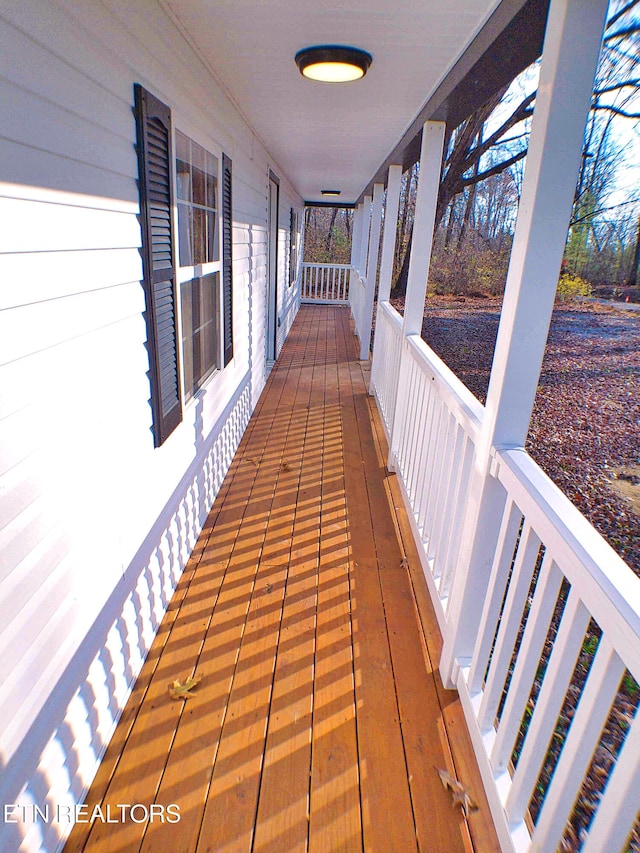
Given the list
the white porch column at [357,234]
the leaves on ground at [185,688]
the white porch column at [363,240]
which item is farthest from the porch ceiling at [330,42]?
the white porch column at [357,234]

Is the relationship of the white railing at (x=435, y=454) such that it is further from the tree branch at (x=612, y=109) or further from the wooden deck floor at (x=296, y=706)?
the tree branch at (x=612, y=109)

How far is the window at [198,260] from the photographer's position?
91.2 inches

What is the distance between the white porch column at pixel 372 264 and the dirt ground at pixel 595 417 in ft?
8.38

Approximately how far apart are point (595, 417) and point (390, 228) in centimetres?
278

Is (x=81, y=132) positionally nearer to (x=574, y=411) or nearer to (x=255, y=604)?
(x=255, y=604)

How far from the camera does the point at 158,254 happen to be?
192 centimetres

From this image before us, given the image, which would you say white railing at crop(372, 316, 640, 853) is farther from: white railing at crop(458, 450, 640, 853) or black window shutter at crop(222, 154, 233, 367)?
black window shutter at crop(222, 154, 233, 367)

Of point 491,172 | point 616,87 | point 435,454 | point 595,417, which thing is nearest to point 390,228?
point 491,172

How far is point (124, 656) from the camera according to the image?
180cm

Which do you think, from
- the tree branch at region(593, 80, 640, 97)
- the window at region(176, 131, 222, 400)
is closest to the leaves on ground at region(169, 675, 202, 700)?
the window at region(176, 131, 222, 400)

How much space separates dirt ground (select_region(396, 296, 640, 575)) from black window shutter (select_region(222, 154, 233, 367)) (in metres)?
1.95

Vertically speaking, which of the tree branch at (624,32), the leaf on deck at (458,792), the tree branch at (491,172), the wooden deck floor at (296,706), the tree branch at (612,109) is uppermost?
the tree branch at (491,172)

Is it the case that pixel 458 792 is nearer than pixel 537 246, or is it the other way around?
pixel 537 246

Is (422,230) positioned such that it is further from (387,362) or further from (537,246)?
(537,246)
